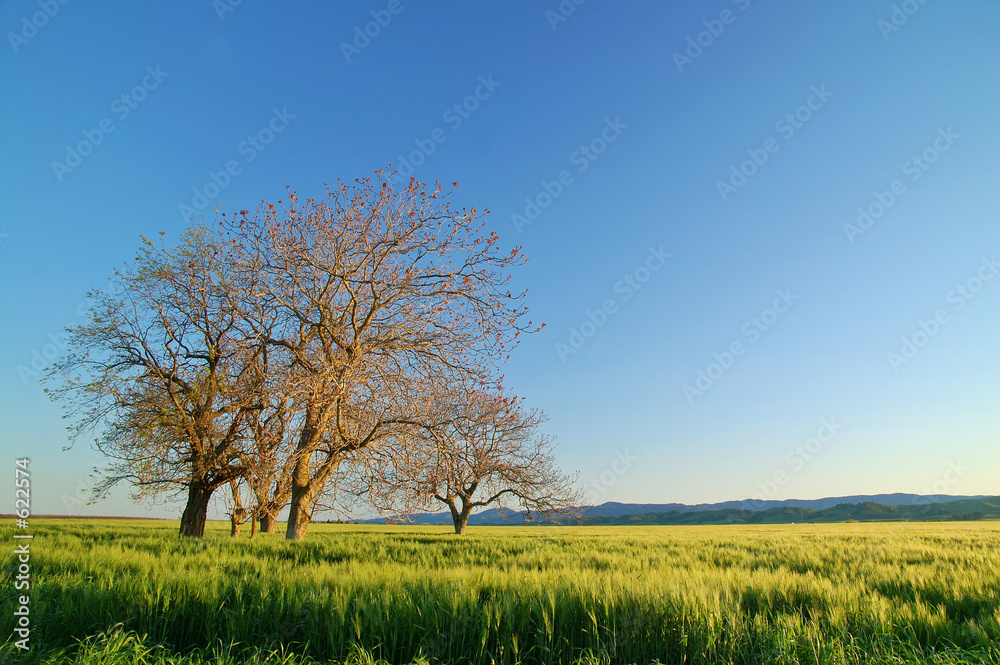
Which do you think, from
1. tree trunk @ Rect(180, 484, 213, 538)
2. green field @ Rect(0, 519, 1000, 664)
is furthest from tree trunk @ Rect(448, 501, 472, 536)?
green field @ Rect(0, 519, 1000, 664)

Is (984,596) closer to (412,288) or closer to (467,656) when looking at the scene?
(467,656)

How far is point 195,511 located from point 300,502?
5092mm

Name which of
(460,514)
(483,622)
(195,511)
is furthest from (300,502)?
(460,514)

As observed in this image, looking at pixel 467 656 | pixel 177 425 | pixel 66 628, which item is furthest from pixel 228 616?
pixel 177 425

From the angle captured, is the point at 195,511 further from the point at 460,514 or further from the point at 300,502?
the point at 460,514

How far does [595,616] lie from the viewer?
365cm

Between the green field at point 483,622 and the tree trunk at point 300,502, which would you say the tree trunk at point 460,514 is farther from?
the green field at point 483,622

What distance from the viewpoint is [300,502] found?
1397cm

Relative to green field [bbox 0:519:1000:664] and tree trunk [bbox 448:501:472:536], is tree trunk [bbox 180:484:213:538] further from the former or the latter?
tree trunk [bbox 448:501:472:536]

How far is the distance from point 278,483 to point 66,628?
8.94m

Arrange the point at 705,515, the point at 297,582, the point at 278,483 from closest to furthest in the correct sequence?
the point at 297,582 < the point at 278,483 < the point at 705,515

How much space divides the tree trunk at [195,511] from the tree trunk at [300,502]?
408 cm

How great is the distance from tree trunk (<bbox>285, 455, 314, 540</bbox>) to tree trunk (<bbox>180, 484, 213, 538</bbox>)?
13.4 ft

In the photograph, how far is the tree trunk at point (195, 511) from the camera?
16312 mm
